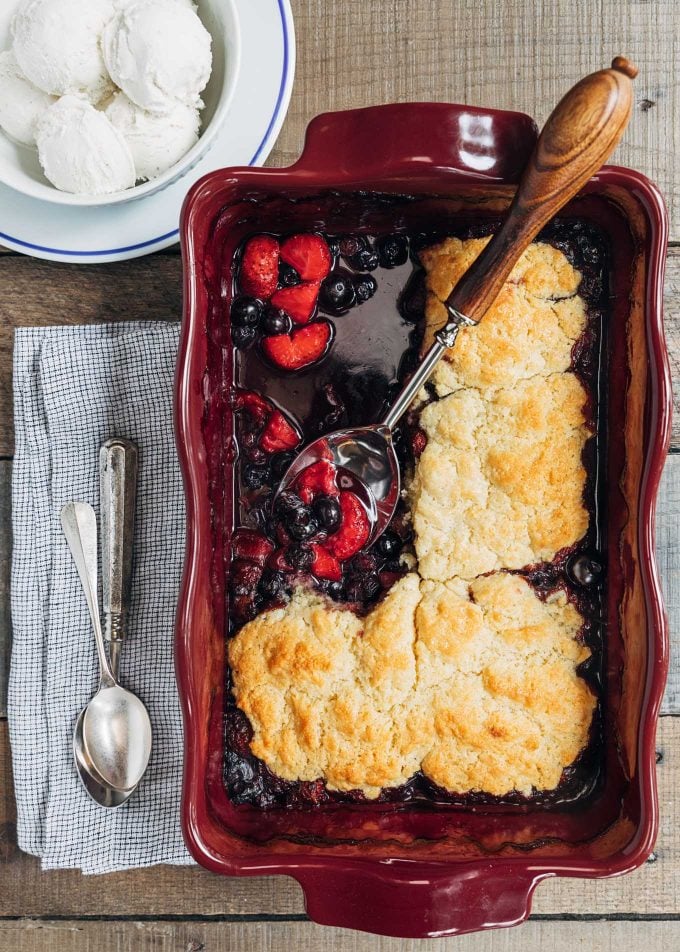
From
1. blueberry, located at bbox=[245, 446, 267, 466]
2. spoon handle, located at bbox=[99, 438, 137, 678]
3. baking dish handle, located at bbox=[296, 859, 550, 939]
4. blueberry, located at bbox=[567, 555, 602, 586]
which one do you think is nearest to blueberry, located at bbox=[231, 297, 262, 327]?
blueberry, located at bbox=[245, 446, 267, 466]

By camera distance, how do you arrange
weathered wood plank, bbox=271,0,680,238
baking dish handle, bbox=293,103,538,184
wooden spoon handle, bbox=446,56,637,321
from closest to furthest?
wooden spoon handle, bbox=446,56,637,321 → baking dish handle, bbox=293,103,538,184 → weathered wood plank, bbox=271,0,680,238

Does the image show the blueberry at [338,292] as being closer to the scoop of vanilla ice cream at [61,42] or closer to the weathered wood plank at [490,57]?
the weathered wood plank at [490,57]

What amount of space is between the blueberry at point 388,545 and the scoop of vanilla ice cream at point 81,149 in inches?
31.8

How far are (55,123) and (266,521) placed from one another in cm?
81

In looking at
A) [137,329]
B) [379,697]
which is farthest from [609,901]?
[137,329]

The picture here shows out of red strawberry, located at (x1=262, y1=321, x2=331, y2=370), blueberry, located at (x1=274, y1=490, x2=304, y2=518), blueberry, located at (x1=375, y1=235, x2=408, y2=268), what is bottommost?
blueberry, located at (x1=274, y1=490, x2=304, y2=518)

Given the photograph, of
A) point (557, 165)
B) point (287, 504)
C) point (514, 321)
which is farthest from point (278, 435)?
point (557, 165)

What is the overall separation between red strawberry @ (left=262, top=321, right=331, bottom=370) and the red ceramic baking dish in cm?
9

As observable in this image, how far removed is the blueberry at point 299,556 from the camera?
160 cm

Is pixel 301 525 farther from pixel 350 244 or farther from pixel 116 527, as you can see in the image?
pixel 350 244

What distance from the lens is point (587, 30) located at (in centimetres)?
172

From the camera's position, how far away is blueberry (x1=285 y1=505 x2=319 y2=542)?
62.1 inches

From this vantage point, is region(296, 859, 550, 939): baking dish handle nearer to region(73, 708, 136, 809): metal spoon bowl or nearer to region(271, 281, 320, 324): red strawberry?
region(73, 708, 136, 809): metal spoon bowl

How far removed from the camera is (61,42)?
1.53m
